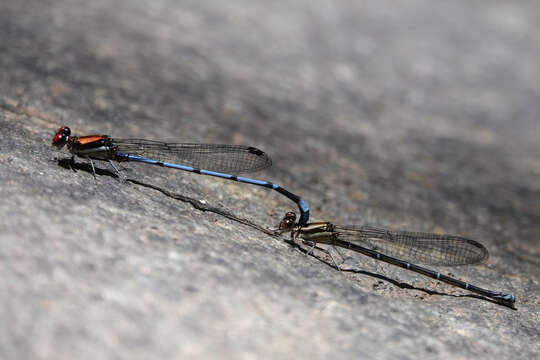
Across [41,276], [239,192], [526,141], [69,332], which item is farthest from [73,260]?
[526,141]

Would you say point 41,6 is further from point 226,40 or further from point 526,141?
point 526,141

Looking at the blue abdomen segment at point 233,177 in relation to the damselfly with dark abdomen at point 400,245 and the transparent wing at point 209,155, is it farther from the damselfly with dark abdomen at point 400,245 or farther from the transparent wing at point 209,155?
the damselfly with dark abdomen at point 400,245

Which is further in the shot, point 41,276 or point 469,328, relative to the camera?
point 469,328

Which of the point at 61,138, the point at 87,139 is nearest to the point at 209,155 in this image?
the point at 87,139

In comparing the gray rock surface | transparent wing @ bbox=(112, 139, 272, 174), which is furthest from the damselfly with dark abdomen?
transparent wing @ bbox=(112, 139, 272, 174)

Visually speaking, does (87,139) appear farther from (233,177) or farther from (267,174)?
(267,174)

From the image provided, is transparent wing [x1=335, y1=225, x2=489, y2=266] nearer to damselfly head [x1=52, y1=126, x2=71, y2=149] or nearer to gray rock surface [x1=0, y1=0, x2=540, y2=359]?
gray rock surface [x1=0, y1=0, x2=540, y2=359]

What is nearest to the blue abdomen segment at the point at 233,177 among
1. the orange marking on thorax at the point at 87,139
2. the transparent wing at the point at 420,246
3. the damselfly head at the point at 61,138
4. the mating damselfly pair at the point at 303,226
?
the mating damselfly pair at the point at 303,226
